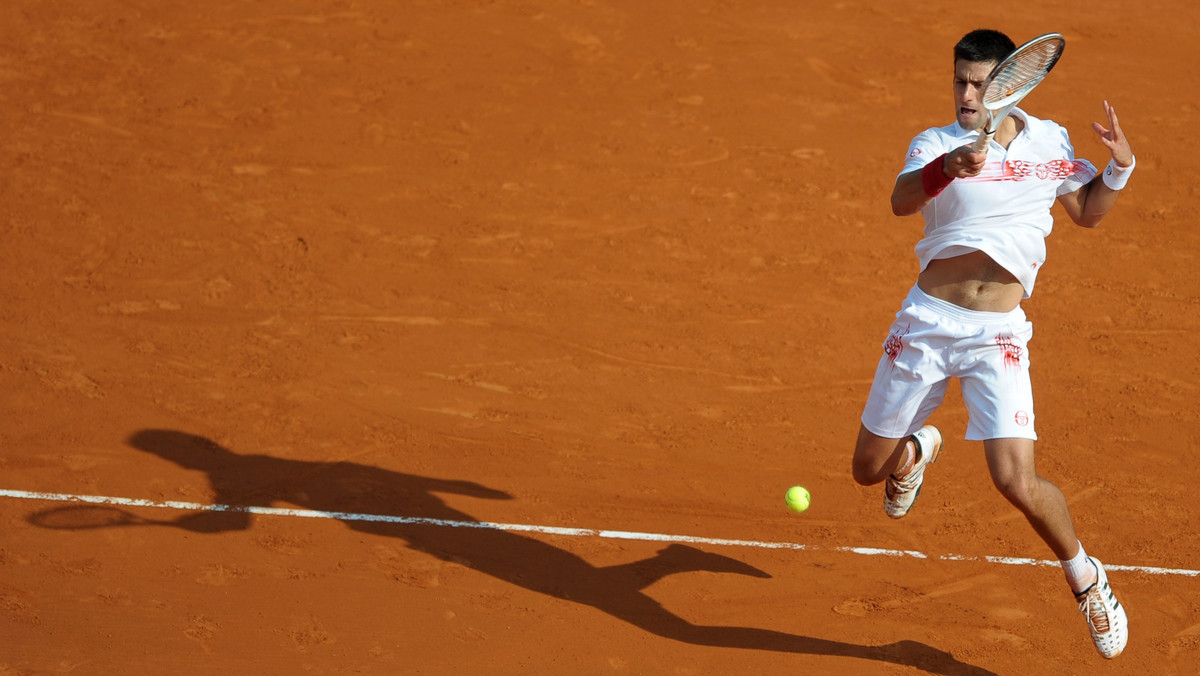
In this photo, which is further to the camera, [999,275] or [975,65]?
[999,275]

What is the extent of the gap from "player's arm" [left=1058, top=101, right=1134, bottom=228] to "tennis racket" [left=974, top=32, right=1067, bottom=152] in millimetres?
377

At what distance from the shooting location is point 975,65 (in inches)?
199

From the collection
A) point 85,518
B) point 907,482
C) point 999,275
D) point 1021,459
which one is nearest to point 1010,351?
point 999,275

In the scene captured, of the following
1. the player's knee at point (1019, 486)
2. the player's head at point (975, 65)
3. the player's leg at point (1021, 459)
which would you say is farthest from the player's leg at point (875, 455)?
the player's head at point (975, 65)

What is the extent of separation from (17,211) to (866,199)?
7081mm

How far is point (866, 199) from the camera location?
33.2ft

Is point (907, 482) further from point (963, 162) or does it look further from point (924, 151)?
point (963, 162)

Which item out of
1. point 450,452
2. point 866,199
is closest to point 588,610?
point 450,452

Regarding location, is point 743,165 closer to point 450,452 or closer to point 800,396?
point 800,396

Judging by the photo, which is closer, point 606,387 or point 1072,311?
point 606,387

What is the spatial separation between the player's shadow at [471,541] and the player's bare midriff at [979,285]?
178cm

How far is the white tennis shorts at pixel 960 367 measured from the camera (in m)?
5.31

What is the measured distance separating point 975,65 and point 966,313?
110 centimetres

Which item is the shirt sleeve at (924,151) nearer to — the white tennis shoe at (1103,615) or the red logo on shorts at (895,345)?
the red logo on shorts at (895,345)
